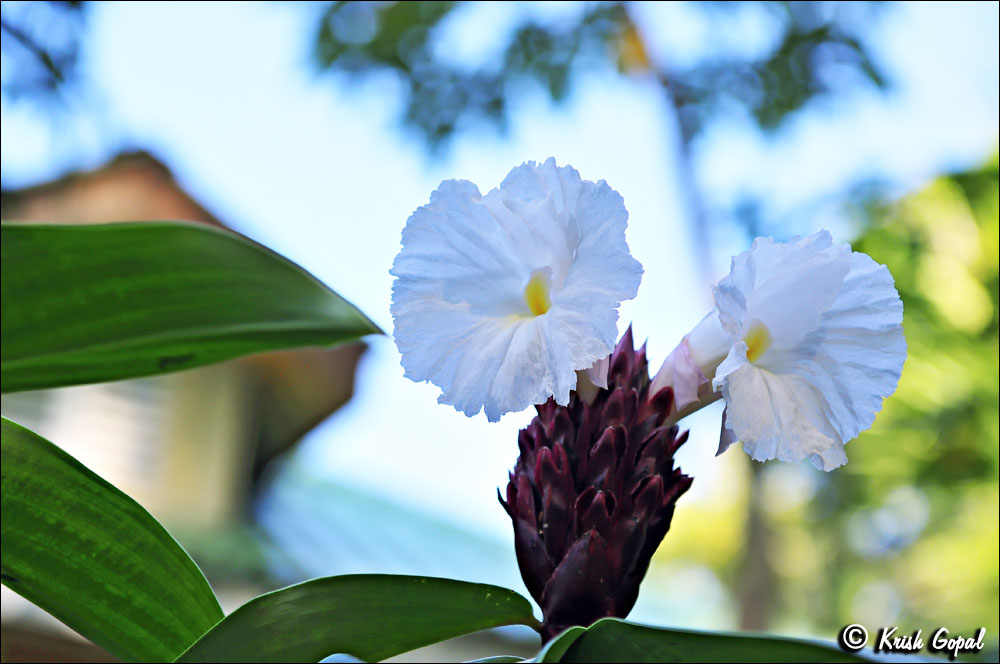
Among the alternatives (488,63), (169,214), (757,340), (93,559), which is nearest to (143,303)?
(93,559)

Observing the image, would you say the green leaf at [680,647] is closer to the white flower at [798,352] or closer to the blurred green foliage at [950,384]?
the white flower at [798,352]

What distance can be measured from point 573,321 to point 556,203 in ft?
0.12

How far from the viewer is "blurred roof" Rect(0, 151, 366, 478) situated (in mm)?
2344

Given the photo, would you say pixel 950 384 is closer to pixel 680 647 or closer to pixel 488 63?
pixel 488 63

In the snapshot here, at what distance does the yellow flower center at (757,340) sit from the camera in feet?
0.89

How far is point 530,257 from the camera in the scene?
27 cm

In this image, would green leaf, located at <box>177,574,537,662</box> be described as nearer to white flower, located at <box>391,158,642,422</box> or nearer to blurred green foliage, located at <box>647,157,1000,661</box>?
white flower, located at <box>391,158,642,422</box>

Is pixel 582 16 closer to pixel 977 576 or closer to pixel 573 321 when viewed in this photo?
pixel 977 576

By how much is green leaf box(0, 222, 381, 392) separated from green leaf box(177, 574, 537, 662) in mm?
78

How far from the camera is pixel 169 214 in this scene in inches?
115

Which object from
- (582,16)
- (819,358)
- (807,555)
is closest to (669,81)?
(582,16)

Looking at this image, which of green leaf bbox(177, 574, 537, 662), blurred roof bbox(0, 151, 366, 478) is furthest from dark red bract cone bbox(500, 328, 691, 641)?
blurred roof bbox(0, 151, 366, 478)

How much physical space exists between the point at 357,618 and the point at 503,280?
0.11 m

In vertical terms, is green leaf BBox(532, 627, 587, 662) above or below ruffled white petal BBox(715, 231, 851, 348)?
below
